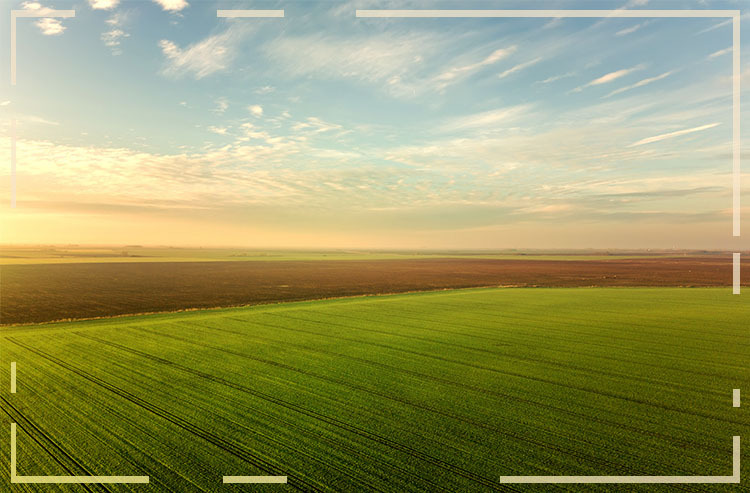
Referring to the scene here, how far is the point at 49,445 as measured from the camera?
863 centimetres

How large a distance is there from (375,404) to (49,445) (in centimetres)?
787

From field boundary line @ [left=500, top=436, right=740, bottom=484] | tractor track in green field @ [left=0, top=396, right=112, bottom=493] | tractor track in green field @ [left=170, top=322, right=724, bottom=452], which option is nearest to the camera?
field boundary line @ [left=500, top=436, right=740, bottom=484]

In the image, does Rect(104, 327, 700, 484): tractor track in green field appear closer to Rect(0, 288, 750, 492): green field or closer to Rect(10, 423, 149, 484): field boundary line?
Rect(0, 288, 750, 492): green field

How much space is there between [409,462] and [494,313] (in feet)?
70.0

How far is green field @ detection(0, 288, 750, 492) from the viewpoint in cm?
773

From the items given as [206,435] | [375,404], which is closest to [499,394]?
[375,404]

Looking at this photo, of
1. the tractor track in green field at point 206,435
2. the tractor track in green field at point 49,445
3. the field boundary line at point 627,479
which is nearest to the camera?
the field boundary line at point 627,479

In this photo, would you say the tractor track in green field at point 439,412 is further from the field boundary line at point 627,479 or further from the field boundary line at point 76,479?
the field boundary line at point 76,479

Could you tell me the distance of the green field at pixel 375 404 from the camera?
7.73 m

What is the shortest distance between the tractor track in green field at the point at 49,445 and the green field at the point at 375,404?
0.04 m

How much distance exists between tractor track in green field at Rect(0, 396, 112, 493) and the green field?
1.6 inches

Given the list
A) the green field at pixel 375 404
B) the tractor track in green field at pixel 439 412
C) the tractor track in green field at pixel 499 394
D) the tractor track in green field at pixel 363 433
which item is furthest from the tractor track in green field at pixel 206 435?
the tractor track in green field at pixel 499 394

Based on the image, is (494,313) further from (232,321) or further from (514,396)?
(232,321)

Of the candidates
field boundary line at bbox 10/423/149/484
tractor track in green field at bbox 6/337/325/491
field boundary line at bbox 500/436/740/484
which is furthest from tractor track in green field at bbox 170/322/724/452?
field boundary line at bbox 10/423/149/484
